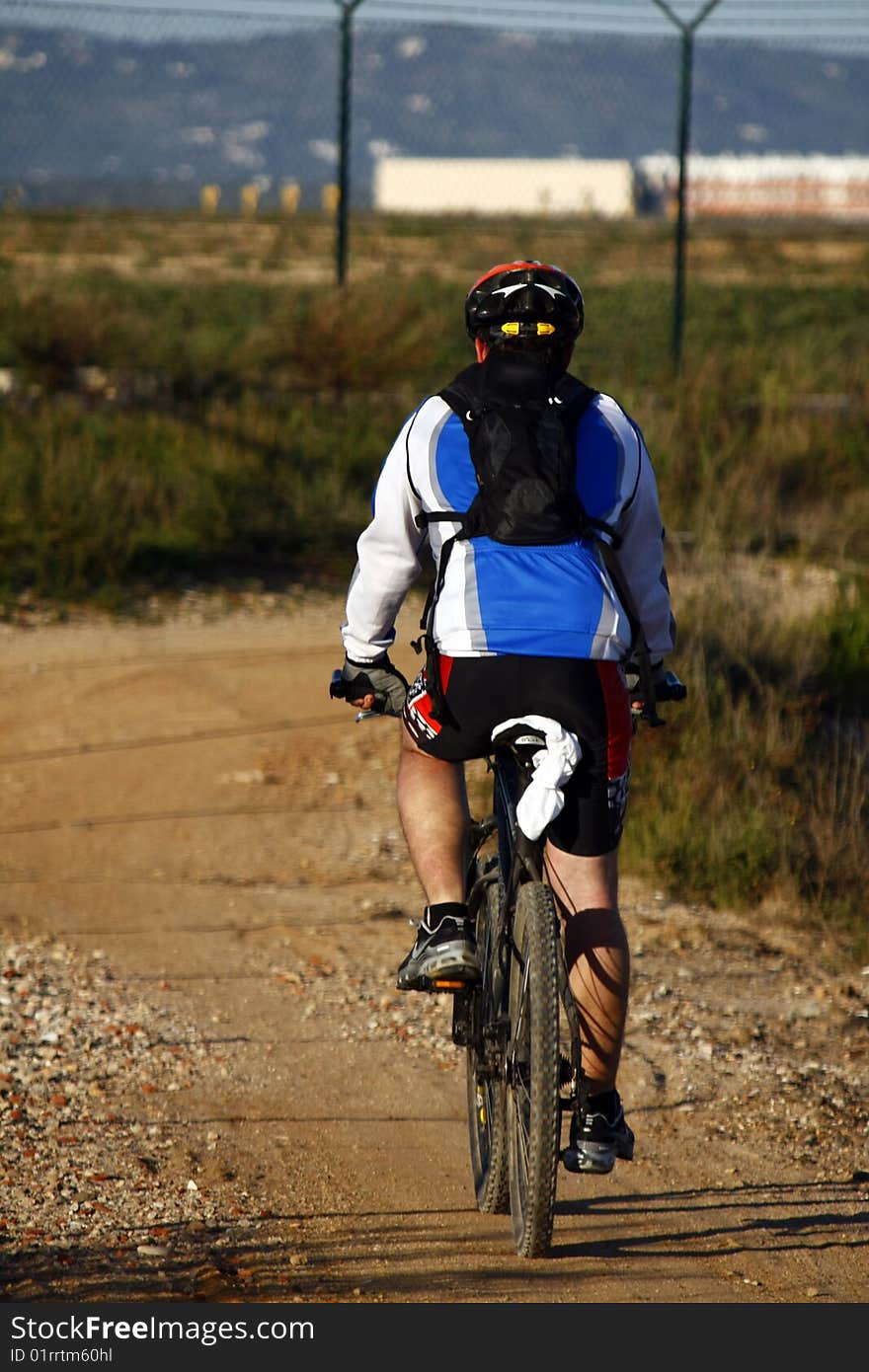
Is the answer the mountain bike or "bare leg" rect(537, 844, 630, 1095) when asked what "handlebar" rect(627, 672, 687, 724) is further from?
"bare leg" rect(537, 844, 630, 1095)

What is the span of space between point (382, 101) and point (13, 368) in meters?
4.94

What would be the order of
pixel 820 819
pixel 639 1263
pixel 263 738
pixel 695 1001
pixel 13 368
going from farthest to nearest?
1. pixel 13 368
2. pixel 263 738
3. pixel 820 819
4. pixel 695 1001
5. pixel 639 1263

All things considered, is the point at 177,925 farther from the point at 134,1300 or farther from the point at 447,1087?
the point at 134,1300

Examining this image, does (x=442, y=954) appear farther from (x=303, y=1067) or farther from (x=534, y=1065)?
(x=303, y=1067)

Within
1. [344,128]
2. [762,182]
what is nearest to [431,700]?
[344,128]

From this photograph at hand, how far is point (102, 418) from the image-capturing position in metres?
11.0

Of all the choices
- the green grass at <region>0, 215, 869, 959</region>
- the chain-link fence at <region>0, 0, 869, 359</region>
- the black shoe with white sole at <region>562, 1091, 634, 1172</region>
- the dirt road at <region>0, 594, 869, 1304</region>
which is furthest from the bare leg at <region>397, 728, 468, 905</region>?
the chain-link fence at <region>0, 0, 869, 359</region>

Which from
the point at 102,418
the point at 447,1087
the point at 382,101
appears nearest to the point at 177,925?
the point at 447,1087

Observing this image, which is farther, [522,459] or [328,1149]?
[328,1149]

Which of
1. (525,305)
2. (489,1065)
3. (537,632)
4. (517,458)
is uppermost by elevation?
(525,305)

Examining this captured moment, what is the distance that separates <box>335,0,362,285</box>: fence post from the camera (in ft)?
40.9

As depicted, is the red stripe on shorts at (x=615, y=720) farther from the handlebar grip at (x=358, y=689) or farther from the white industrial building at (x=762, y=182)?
the white industrial building at (x=762, y=182)

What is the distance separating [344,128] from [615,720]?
10.4 meters

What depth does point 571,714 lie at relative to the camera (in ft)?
10.4
